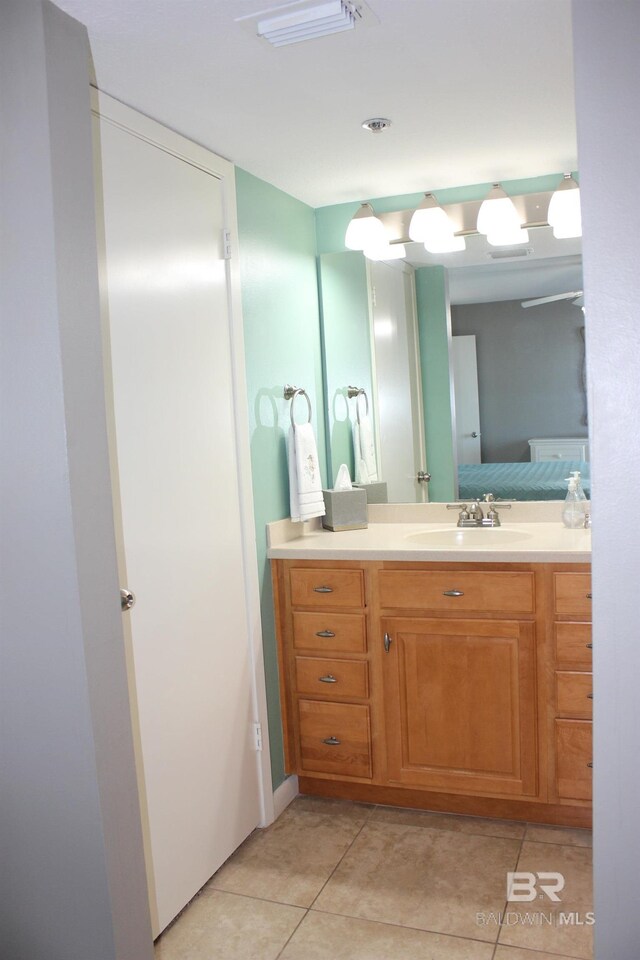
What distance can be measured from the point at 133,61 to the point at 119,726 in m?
1.46

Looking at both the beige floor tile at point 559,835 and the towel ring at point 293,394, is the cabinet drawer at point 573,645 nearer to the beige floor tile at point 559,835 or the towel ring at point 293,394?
the beige floor tile at point 559,835

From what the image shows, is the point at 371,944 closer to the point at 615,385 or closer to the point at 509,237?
the point at 615,385

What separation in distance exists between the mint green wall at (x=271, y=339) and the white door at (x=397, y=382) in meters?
0.29

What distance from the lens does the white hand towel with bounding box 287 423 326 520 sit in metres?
3.00

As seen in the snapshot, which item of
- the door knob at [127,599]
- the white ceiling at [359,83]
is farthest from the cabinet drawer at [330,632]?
the white ceiling at [359,83]

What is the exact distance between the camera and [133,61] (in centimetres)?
193

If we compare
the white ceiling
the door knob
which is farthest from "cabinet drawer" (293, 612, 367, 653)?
the white ceiling

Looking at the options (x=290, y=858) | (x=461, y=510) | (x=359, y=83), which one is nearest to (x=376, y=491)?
(x=461, y=510)

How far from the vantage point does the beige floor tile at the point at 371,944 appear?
212cm

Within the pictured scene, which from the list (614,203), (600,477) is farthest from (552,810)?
(614,203)

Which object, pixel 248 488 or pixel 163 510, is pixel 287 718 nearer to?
pixel 248 488

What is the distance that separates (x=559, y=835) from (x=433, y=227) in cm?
208

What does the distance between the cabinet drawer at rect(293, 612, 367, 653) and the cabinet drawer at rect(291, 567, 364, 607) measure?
0.13 ft

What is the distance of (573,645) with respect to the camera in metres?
2.54
